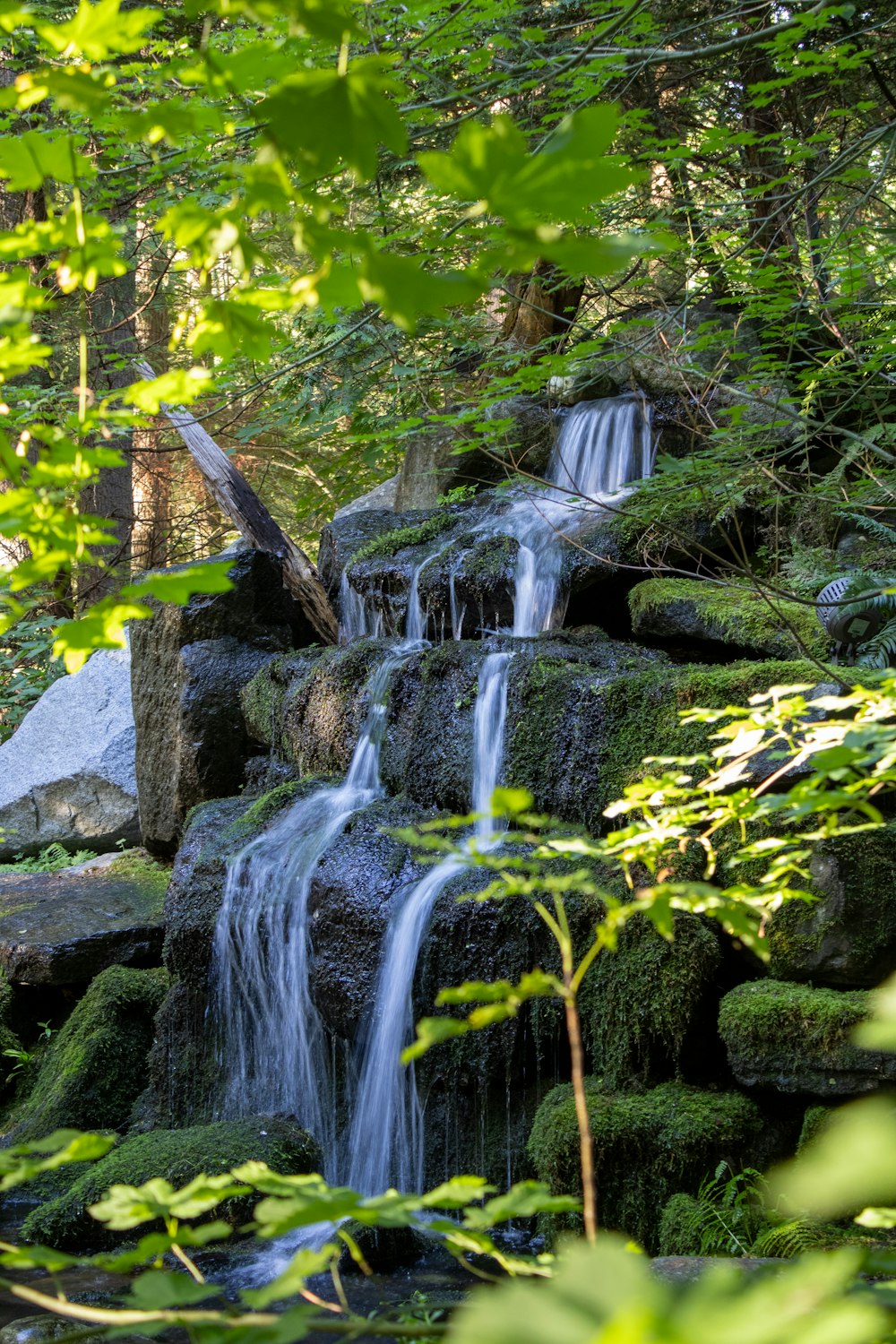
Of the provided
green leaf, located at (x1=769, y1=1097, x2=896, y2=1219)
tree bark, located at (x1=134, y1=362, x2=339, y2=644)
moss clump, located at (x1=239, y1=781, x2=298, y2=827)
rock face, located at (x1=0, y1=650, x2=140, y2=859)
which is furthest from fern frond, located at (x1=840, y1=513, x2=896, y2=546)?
rock face, located at (x1=0, y1=650, x2=140, y2=859)

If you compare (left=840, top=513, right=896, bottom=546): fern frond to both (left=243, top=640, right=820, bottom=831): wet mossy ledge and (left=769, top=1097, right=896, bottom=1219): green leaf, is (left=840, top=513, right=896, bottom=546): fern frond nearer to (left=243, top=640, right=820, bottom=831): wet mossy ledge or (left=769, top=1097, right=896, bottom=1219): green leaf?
(left=243, top=640, right=820, bottom=831): wet mossy ledge

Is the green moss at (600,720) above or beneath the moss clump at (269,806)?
above

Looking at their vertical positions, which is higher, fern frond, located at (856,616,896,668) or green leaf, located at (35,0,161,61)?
green leaf, located at (35,0,161,61)

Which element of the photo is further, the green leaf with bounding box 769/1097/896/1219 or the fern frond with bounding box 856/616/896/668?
the fern frond with bounding box 856/616/896/668

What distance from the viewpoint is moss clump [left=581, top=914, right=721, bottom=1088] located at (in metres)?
4.16

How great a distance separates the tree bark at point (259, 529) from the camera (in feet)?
29.5

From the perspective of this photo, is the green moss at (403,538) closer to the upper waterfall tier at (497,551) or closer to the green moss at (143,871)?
the upper waterfall tier at (497,551)

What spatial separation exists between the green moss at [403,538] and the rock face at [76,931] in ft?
9.68

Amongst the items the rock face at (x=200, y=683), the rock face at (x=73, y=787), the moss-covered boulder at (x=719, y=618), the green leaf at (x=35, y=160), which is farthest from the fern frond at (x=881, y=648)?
the rock face at (x=73, y=787)

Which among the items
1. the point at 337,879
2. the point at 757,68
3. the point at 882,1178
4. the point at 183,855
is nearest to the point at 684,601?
the point at 337,879

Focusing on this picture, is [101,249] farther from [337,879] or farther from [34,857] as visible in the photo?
[34,857]

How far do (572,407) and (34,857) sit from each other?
6464 mm

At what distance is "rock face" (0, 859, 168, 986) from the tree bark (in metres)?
2.59

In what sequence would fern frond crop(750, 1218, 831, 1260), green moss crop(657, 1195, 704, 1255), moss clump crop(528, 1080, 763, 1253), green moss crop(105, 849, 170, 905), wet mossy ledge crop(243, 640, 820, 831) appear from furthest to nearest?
green moss crop(105, 849, 170, 905) → wet mossy ledge crop(243, 640, 820, 831) → moss clump crop(528, 1080, 763, 1253) → green moss crop(657, 1195, 704, 1255) → fern frond crop(750, 1218, 831, 1260)
